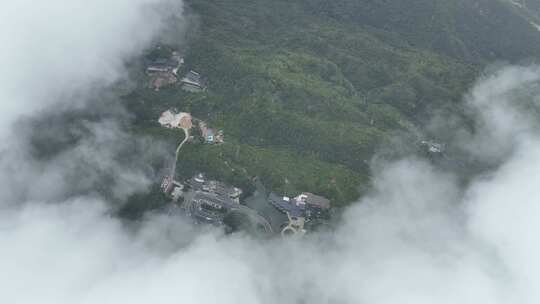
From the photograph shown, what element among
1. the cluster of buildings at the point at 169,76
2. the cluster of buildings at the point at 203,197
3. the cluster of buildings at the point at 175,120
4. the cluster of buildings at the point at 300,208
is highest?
the cluster of buildings at the point at 169,76

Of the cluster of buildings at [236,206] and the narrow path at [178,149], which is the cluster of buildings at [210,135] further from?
the cluster of buildings at [236,206]

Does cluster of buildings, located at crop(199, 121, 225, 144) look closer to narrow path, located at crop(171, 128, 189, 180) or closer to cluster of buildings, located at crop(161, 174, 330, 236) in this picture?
narrow path, located at crop(171, 128, 189, 180)

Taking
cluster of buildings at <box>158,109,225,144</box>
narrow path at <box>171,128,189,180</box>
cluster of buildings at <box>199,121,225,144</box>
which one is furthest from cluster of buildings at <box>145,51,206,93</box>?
narrow path at <box>171,128,189,180</box>

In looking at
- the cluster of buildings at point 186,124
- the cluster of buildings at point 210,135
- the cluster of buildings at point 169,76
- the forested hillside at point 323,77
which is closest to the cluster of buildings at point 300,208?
the forested hillside at point 323,77

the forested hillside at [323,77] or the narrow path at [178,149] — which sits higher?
the forested hillside at [323,77]

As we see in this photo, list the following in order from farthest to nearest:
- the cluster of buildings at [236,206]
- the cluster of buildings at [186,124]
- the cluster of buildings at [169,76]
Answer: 1. the cluster of buildings at [169,76]
2. the cluster of buildings at [186,124]
3. the cluster of buildings at [236,206]

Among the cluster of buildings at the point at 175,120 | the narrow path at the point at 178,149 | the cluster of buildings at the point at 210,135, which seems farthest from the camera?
the cluster of buildings at the point at 175,120

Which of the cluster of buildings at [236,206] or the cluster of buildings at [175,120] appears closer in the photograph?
the cluster of buildings at [236,206]
